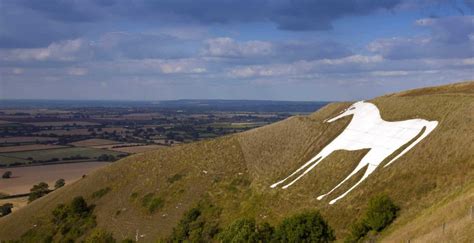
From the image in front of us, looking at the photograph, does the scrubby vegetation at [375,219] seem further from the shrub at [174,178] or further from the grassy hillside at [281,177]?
the shrub at [174,178]

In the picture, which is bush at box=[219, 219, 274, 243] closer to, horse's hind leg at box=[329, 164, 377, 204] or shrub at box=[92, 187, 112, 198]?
horse's hind leg at box=[329, 164, 377, 204]

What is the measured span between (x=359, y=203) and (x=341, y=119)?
2778 cm

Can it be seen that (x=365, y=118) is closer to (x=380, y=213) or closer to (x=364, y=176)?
(x=364, y=176)

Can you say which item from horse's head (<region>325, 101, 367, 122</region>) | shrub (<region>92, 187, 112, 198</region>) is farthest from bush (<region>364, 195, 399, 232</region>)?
shrub (<region>92, 187, 112, 198</region>)

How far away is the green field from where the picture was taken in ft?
506

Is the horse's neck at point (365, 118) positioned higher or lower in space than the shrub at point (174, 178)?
higher

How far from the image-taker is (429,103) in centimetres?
5522

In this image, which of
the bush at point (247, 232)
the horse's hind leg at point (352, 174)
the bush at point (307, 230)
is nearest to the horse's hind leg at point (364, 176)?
the horse's hind leg at point (352, 174)

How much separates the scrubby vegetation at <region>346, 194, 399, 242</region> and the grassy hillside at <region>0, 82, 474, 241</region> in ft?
2.34

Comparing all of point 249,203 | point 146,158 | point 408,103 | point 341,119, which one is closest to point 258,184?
point 249,203

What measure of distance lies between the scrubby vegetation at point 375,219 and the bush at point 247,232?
6542 millimetres

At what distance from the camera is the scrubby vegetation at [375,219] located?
33000 millimetres

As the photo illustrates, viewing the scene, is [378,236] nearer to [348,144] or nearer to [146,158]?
[348,144]

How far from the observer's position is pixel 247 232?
35.8 m
